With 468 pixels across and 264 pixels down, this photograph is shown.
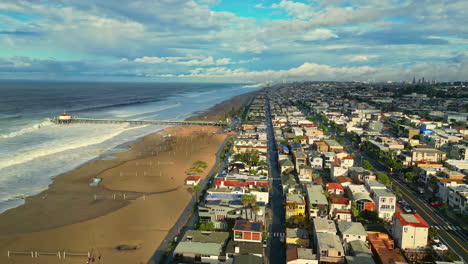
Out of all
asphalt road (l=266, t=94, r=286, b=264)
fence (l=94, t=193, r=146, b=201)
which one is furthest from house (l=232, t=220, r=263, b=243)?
fence (l=94, t=193, r=146, b=201)

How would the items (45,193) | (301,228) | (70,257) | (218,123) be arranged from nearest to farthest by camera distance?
1. (70,257)
2. (301,228)
3. (45,193)
4. (218,123)

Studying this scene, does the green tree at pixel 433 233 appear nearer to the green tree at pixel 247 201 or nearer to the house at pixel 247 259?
the green tree at pixel 247 201

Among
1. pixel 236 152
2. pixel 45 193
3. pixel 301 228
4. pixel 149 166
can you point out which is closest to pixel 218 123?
pixel 236 152

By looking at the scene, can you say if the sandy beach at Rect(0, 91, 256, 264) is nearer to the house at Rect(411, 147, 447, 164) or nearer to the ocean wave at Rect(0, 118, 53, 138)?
the ocean wave at Rect(0, 118, 53, 138)

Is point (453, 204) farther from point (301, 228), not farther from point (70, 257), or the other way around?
point (70, 257)

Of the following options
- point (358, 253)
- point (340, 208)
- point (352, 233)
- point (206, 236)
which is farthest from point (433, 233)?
point (206, 236)

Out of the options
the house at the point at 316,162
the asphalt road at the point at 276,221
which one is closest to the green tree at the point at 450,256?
the asphalt road at the point at 276,221

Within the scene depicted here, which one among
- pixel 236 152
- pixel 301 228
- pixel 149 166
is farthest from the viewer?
pixel 236 152
